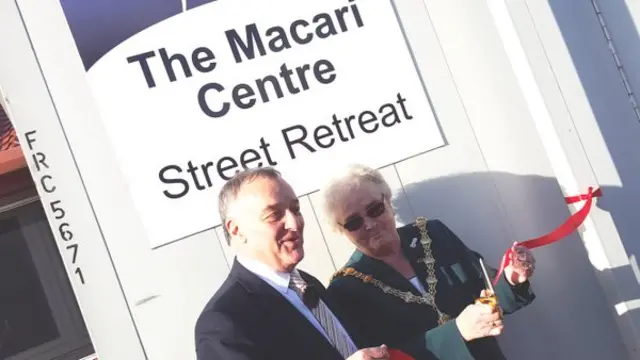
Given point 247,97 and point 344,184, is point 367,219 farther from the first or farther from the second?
point 247,97

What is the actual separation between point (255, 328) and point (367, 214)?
503 mm

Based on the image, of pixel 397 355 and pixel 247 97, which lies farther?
pixel 247 97

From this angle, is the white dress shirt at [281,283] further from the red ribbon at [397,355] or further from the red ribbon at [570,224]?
the red ribbon at [570,224]

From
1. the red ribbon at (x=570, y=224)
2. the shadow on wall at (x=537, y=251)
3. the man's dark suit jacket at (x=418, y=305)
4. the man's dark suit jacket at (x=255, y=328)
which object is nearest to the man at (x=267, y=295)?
the man's dark suit jacket at (x=255, y=328)

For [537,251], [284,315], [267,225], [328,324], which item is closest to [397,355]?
[328,324]

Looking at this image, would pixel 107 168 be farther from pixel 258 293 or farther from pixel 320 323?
pixel 320 323

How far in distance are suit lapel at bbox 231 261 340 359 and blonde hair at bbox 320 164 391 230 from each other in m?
0.39

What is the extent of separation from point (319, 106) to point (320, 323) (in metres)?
0.70

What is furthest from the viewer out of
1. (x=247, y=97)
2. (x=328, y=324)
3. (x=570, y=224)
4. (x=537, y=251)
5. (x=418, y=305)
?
(x=537, y=251)

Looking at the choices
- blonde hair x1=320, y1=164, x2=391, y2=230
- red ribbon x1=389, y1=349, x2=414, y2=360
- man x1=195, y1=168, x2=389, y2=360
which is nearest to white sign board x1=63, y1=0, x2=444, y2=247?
blonde hair x1=320, y1=164, x2=391, y2=230

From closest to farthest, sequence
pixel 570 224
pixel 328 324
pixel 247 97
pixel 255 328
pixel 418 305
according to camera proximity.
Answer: pixel 255 328, pixel 328 324, pixel 418 305, pixel 247 97, pixel 570 224

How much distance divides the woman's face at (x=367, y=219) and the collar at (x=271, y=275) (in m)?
0.32

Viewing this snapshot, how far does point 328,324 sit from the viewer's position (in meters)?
1.86

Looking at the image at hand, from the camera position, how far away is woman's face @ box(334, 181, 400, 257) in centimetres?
208
